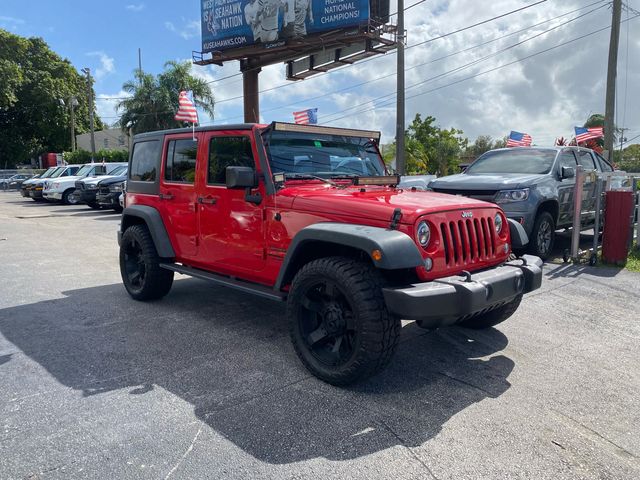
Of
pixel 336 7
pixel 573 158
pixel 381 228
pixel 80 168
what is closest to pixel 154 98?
pixel 80 168

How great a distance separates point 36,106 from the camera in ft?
159

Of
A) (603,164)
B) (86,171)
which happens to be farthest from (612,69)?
(86,171)

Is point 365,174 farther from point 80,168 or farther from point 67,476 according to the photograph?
point 80,168

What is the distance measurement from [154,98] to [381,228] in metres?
34.6

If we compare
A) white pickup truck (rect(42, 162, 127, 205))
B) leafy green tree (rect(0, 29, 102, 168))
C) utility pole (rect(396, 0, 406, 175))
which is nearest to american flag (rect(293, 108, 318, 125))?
utility pole (rect(396, 0, 406, 175))

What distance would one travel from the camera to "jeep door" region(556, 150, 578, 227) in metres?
8.23


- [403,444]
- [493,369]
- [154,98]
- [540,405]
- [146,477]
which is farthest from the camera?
[154,98]

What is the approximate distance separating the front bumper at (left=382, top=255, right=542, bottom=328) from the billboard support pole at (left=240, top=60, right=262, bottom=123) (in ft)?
62.0

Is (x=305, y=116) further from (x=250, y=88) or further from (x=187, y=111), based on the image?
(x=250, y=88)

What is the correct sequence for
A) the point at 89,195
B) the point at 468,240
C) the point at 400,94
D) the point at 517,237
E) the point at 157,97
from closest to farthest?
the point at 468,240 < the point at 517,237 < the point at 400,94 < the point at 89,195 < the point at 157,97

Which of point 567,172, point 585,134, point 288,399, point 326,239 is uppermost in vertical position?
point 585,134

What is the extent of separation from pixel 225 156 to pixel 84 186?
15.6 m

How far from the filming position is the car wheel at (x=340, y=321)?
335 centimetres

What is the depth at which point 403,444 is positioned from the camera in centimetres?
292
